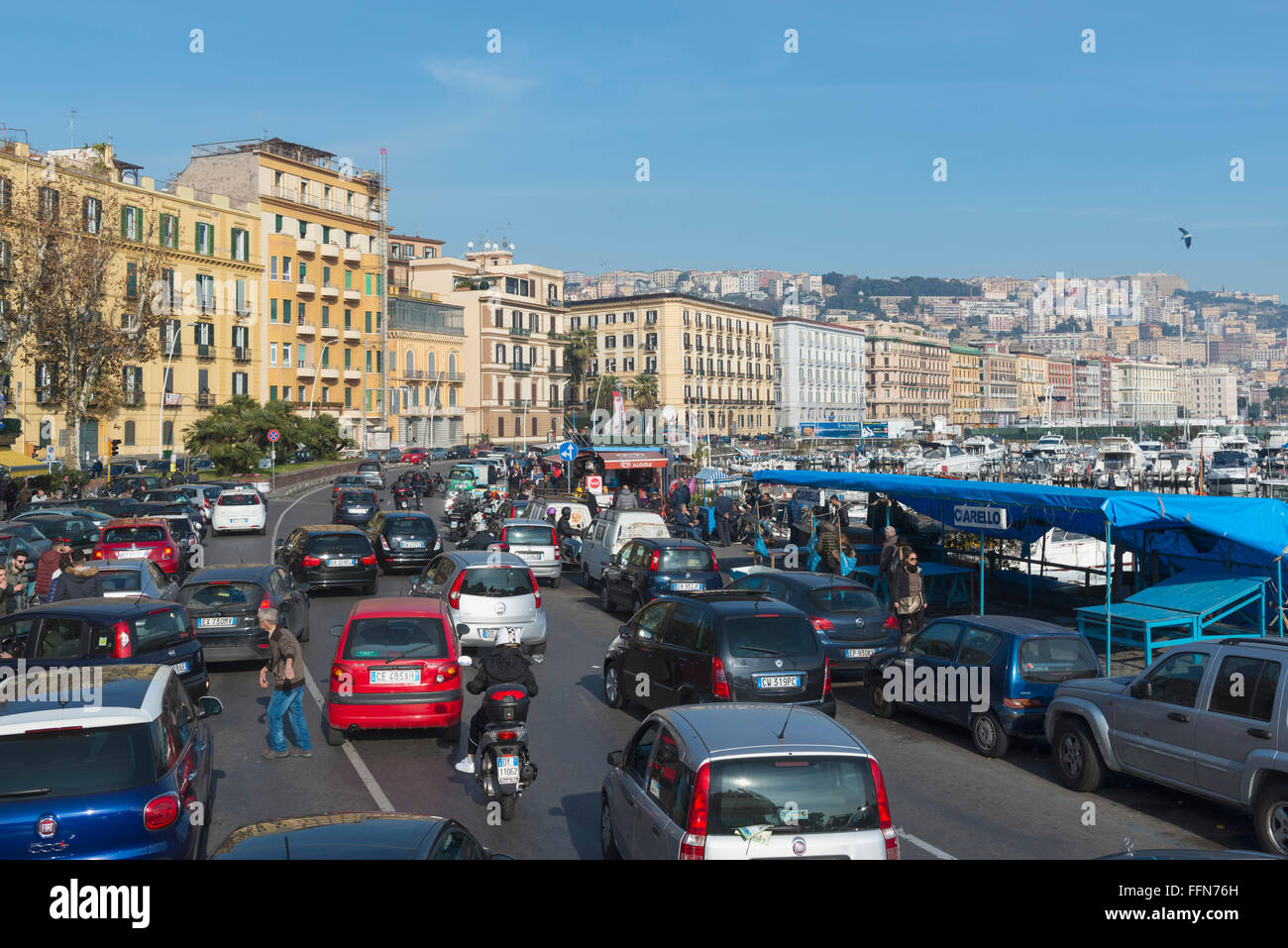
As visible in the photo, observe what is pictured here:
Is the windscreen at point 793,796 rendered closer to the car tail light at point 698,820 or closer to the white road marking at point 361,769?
the car tail light at point 698,820

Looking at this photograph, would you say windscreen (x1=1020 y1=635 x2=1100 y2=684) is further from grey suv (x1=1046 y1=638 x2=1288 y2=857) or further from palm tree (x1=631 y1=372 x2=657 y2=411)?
palm tree (x1=631 y1=372 x2=657 y2=411)

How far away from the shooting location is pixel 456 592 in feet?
55.6

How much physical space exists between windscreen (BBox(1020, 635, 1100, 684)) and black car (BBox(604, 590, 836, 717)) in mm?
2104

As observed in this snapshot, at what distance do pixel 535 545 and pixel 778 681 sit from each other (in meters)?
14.2

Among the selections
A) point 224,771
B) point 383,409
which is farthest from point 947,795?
point 383,409

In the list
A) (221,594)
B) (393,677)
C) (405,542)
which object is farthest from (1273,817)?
(405,542)

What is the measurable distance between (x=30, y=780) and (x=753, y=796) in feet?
13.7

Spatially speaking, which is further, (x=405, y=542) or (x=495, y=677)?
(x=405, y=542)

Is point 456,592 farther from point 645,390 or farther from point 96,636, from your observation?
point 645,390

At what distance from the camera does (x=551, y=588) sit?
86.0ft

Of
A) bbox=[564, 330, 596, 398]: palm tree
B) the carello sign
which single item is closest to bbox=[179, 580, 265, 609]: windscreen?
the carello sign

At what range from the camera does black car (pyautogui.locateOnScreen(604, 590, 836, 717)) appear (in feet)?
39.3

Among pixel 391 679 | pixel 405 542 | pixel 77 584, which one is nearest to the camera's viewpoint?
pixel 391 679

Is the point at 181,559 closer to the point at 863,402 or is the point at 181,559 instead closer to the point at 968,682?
the point at 968,682
